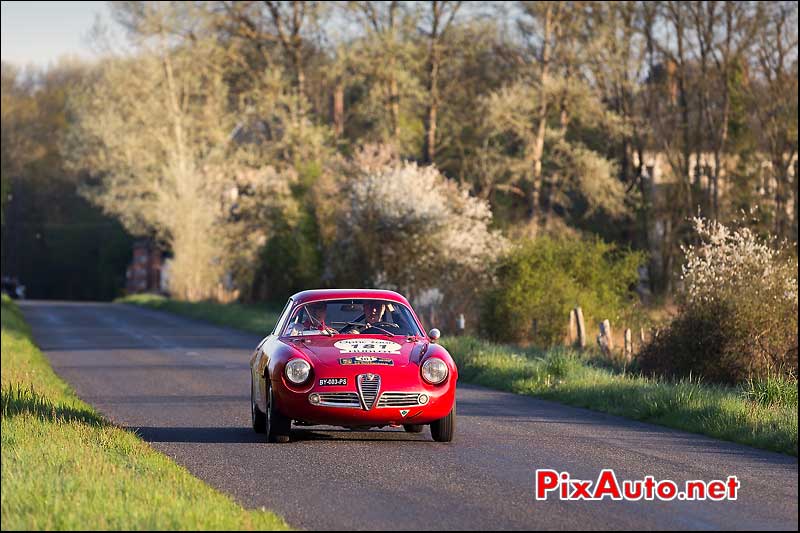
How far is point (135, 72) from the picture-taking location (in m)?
66.1

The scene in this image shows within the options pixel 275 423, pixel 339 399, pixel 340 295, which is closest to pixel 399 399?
pixel 339 399

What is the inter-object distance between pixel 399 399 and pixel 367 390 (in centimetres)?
33

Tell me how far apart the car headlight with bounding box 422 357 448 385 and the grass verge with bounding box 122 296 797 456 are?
10.5 feet

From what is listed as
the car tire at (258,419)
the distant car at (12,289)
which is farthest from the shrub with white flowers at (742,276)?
the distant car at (12,289)

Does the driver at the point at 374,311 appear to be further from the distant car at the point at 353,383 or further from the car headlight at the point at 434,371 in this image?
the car headlight at the point at 434,371

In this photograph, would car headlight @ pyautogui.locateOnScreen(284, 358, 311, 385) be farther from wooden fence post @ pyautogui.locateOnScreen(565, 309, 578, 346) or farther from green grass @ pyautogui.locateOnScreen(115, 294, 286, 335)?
green grass @ pyautogui.locateOnScreen(115, 294, 286, 335)

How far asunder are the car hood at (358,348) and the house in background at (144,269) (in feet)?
250

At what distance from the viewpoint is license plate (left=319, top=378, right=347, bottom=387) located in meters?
13.5

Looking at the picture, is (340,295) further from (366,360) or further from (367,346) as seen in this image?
(366,360)

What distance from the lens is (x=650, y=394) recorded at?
17.7 meters

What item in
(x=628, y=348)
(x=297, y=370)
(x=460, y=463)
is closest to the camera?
(x=460, y=463)

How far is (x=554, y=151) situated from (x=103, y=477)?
45.5 meters

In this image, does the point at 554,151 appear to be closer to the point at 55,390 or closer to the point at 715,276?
the point at 715,276

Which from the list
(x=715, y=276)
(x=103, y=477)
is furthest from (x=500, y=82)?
(x=103, y=477)
